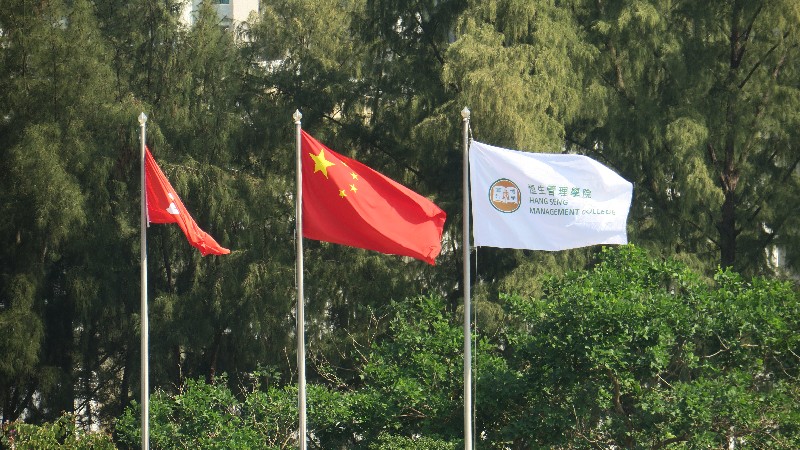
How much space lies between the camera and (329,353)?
76.0 ft

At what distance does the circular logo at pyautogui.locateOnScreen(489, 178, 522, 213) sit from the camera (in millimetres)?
13352

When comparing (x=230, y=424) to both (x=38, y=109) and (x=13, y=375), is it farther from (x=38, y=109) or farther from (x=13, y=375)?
(x=38, y=109)

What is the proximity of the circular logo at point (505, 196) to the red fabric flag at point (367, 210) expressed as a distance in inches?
24.7

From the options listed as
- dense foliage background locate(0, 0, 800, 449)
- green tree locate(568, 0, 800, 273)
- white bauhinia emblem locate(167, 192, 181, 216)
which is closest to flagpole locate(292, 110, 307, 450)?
white bauhinia emblem locate(167, 192, 181, 216)

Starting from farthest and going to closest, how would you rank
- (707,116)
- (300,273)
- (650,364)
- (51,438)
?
(707,116) < (51,438) < (650,364) < (300,273)

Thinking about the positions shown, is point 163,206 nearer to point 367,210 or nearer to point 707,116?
point 367,210

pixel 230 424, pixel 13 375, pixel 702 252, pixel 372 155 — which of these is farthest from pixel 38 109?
pixel 702 252

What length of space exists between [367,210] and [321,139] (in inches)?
434

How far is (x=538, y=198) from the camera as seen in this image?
1334 cm

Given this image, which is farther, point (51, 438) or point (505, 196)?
point (51, 438)

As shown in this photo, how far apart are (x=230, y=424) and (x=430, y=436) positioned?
257 cm

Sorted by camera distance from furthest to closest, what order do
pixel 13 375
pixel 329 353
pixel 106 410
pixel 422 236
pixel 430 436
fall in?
pixel 106 410
pixel 329 353
pixel 13 375
pixel 430 436
pixel 422 236

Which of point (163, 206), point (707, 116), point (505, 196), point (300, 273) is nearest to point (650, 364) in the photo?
point (505, 196)

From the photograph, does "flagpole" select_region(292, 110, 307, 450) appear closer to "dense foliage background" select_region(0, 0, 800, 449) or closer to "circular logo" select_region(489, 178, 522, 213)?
"circular logo" select_region(489, 178, 522, 213)
